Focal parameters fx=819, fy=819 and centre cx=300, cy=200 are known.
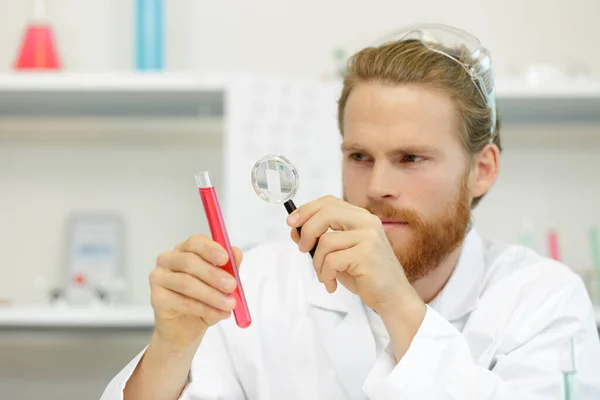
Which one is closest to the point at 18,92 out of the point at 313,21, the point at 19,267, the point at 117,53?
the point at 117,53

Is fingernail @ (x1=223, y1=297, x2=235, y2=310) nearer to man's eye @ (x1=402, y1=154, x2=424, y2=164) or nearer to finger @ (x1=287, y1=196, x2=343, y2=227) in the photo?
finger @ (x1=287, y1=196, x2=343, y2=227)

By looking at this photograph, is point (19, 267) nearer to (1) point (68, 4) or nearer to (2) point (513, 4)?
(1) point (68, 4)

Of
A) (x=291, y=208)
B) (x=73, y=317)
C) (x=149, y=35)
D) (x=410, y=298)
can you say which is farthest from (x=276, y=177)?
(x=149, y=35)

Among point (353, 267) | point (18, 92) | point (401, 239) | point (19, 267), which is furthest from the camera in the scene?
point (19, 267)

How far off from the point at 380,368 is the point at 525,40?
1.47 meters

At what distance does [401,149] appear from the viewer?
1.31 meters

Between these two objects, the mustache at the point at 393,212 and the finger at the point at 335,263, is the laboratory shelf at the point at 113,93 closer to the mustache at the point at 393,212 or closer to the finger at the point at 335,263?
the mustache at the point at 393,212

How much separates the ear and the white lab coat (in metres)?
0.10

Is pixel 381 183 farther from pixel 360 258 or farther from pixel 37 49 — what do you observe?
pixel 37 49

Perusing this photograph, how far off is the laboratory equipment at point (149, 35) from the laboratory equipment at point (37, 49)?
225 millimetres

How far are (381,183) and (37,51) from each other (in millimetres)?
1204

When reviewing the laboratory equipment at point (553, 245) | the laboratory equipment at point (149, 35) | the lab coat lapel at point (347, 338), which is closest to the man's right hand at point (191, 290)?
the lab coat lapel at point (347, 338)

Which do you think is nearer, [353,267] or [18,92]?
[353,267]

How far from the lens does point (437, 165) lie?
1367 mm
